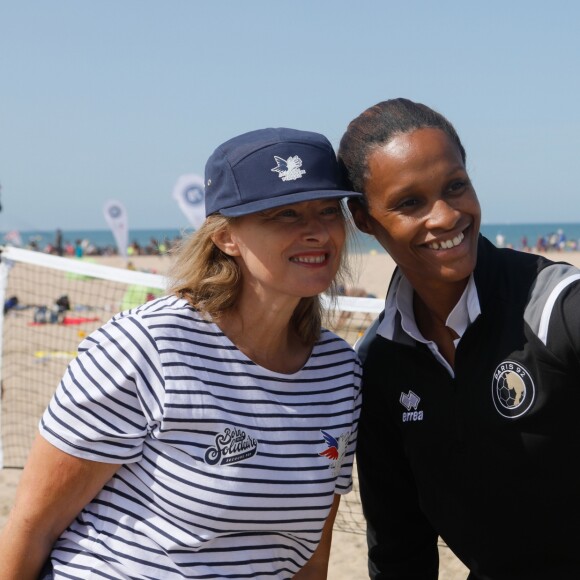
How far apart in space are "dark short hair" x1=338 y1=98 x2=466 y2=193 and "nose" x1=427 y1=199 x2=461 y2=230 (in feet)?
0.82

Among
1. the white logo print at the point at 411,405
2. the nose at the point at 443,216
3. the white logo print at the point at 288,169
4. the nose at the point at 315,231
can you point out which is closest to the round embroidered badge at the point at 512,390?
the white logo print at the point at 411,405

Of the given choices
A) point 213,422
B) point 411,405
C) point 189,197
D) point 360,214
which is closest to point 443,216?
point 360,214

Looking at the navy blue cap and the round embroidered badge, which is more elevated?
the navy blue cap

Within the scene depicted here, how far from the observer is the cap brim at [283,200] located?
2375 mm

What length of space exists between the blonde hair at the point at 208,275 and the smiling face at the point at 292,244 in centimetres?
8

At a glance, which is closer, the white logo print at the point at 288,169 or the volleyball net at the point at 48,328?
the white logo print at the point at 288,169

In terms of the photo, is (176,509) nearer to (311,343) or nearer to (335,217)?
(311,343)

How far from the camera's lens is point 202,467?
2355 mm

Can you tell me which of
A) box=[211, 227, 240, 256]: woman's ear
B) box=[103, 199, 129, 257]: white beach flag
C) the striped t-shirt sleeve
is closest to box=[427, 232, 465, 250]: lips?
box=[211, 227, 240, 256]: woman's ear

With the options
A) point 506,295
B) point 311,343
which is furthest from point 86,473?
point 506,295

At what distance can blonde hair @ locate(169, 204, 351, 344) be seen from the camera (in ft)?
8.48

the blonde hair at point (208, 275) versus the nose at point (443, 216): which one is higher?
the nose at point (443, 216)

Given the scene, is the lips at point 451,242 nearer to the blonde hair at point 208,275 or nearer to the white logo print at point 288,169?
the blonde hair at point 208,275

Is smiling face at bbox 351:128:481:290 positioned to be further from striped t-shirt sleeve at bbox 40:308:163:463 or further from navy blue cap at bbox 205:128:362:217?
striped t-shirt sleeve at bbox 40:308:163:463
